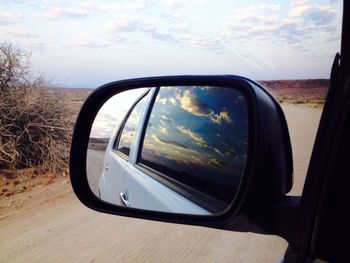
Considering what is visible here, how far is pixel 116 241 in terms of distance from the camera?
457cm

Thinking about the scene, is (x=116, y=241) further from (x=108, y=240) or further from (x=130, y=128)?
(x=130, y=128)

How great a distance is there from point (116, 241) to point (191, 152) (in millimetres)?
3087

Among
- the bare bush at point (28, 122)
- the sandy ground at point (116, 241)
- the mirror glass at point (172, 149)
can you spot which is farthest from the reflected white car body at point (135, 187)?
the bare bush at point (28, 122)

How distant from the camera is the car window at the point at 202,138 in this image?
1.43 metres

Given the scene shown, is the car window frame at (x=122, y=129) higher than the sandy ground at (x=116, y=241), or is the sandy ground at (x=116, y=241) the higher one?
the car window frame at (x=122, y=129)

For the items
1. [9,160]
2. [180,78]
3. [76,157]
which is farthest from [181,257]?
[9,160]

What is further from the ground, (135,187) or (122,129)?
(122,129)

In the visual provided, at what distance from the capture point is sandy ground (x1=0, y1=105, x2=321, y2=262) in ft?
13.4

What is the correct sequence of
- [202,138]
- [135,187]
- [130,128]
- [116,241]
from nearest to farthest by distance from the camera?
[202,138], [135,187], [130,128], [116,241]

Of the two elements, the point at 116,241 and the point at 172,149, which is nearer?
the point at 172,149

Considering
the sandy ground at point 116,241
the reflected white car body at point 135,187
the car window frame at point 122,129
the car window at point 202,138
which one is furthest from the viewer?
the sandy ground at point 116,241

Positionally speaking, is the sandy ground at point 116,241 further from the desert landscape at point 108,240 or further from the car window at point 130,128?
→ the car window at point 130,128

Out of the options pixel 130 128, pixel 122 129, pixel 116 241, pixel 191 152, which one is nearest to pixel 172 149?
pixel 191 152

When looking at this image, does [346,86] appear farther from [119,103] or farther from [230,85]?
[119,103]
